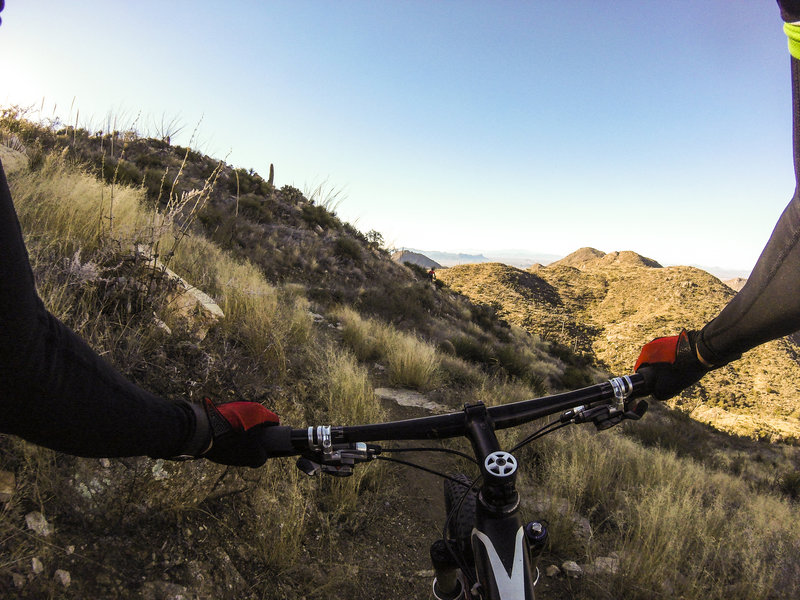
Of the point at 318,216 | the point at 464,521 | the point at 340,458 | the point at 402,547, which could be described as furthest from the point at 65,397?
the point at 318,216

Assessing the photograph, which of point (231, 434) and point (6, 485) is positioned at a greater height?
point (231, 434)

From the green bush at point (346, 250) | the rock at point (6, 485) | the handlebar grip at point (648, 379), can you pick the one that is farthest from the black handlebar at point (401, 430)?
the green bush at point (346, 250)

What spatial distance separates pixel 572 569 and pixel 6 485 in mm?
3306

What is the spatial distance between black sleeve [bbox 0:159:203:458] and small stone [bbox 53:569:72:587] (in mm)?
1243

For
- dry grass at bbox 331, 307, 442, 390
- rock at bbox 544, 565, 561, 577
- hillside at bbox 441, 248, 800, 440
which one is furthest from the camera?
hillside at bbox 441, 248, 800, 440

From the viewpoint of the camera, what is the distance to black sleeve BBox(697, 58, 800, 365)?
2.81 ft

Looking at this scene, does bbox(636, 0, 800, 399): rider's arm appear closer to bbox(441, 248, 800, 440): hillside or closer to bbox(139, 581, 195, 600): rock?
bbox(139, 581, 195, 600): rock

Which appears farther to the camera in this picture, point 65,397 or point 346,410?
point 346,410

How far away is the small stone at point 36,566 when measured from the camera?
→ 1480 millimetres

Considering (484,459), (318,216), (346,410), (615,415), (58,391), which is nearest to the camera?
(58,391)

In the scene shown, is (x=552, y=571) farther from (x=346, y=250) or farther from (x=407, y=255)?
(x=407, y=255)

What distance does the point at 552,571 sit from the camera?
9.20ft

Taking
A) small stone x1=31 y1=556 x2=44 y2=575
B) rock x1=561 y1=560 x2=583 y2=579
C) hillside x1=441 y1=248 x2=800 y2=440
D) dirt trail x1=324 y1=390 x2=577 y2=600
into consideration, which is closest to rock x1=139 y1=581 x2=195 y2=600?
small stone x1=31 y1=556 x2=44 y2=575

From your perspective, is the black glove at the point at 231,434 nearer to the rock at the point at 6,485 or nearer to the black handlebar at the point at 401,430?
the black handlebar at the point at 401,430
